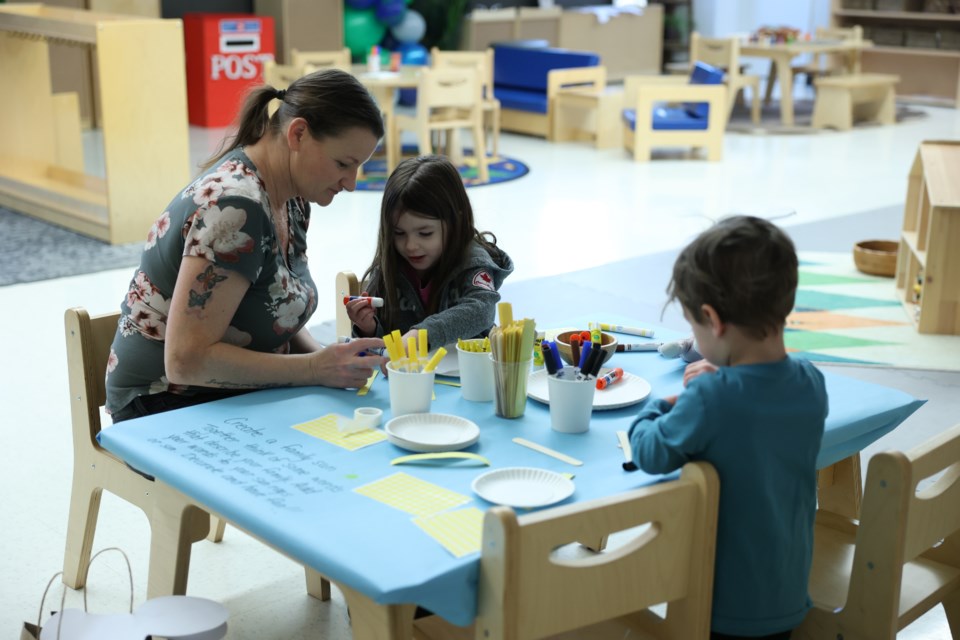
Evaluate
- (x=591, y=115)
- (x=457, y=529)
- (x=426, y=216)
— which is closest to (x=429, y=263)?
(x=426, y=216)

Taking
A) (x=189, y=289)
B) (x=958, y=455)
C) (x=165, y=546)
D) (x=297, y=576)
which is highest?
(x=189, y=289)

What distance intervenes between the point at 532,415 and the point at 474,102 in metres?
5.90

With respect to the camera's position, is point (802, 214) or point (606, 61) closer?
point (802, 214)

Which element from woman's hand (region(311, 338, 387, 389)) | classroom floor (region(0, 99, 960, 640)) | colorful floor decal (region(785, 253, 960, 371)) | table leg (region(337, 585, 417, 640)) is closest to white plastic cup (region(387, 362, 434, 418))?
woman's hand (region(311, 338, 387, 389))

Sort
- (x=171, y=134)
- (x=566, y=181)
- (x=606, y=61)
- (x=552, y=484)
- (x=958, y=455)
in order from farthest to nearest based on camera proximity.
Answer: (x=606, y=61), (x=566, y=181), (x=171, y=134), (x=958, y=455), (x=552, y=484)

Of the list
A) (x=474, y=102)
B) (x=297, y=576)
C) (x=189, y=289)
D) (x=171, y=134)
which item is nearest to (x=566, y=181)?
(x=474, y=102)

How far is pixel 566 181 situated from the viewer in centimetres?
757

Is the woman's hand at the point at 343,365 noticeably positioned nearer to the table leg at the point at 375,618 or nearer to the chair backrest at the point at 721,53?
the table leg at the point at 375,618

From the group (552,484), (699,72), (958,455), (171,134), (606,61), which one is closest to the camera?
(552,484)

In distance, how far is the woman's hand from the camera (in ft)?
6.55

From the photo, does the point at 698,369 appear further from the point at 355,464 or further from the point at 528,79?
the point at 528,79

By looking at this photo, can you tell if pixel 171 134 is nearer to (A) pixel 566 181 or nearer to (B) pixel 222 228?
(A) pixel 566 181

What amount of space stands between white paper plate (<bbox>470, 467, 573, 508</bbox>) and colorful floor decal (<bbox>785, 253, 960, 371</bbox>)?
8.64ft

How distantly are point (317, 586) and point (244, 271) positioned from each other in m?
0.81
